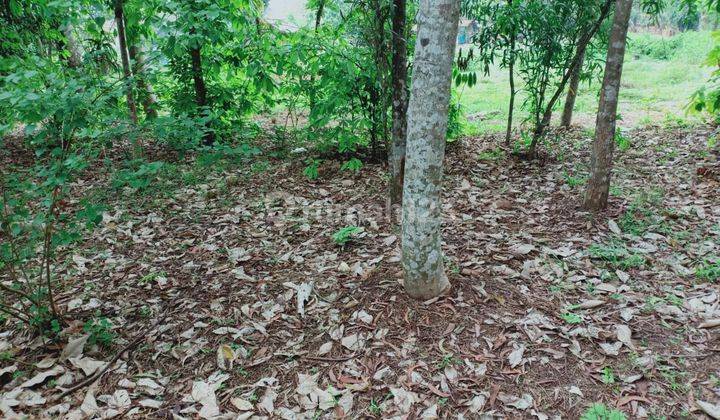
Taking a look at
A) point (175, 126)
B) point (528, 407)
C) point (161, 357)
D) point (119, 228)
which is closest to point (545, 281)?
point (528, 407)

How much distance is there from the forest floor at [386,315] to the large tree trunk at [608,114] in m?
0.24

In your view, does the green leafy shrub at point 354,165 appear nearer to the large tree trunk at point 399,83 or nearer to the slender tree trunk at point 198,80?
the large tree trunk at point 399,83

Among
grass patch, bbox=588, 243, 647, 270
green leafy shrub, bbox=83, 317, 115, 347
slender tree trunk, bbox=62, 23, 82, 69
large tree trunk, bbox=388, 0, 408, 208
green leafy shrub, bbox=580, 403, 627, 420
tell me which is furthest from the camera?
slender tree trunk, bbox=62, 23, 82, 69

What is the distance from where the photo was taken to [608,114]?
4.24 m

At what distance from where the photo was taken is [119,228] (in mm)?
4852

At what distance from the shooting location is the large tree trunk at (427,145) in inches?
105

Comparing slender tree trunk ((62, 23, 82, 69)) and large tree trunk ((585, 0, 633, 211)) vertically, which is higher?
slender tree trunk ((62, 23, 82, 69))

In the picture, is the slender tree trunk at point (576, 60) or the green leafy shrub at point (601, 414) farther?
the slender tree trunk at point (576, 60)

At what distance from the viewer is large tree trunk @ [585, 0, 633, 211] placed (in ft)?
13.2

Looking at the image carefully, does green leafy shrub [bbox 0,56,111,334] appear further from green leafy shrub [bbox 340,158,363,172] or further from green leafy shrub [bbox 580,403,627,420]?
green leafy shrub [bbox 340,158,363,172]

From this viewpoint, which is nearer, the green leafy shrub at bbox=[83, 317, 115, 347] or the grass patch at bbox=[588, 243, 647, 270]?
the green leafy shrub at bbox=[83, 317, 115, 347]

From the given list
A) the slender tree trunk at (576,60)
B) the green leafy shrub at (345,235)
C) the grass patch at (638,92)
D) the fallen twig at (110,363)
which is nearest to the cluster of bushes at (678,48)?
the grass patch at (638,92)

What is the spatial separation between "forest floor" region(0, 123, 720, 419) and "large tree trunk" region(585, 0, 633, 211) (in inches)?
9.5

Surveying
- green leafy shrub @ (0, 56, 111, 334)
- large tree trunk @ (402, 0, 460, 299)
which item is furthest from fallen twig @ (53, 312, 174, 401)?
large tree trunk @ (402, 0, 460, 299)
